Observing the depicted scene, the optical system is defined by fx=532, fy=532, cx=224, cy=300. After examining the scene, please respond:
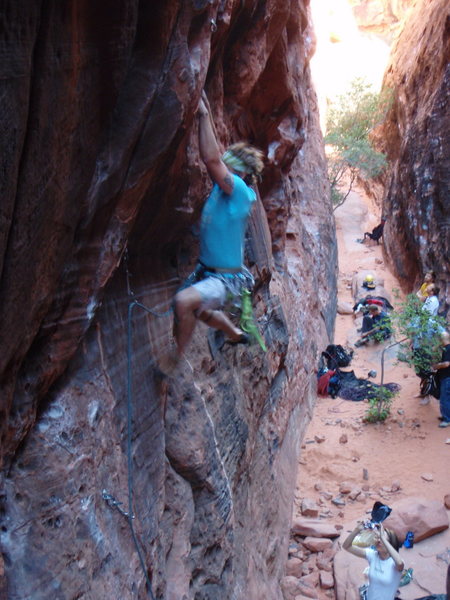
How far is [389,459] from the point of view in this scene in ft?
32.2

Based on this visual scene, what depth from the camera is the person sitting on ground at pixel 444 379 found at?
10.3 m

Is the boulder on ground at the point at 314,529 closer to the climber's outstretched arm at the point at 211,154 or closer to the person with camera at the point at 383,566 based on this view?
the person with camera at the point at 383,566

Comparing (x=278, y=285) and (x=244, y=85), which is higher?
(x=244, y=85)

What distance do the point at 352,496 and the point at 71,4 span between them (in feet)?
27.2

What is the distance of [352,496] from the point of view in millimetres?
8680

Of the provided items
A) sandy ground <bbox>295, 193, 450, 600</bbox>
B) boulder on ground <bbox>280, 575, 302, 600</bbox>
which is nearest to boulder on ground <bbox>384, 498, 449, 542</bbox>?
sandy ground <bbox>295, 193, 450, 600</bbox>

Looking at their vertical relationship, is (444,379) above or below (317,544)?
above

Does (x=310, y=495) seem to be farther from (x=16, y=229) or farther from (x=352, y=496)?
(x=16, y=229)

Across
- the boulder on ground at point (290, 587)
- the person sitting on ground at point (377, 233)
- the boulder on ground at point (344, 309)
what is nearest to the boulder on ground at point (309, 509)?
the boulder on ground at point (290, 587)

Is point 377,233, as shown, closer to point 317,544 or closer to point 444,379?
point 444,379

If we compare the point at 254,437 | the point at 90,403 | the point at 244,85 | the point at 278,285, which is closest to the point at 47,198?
the point at 90,403

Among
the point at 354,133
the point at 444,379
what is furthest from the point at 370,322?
the point at 354,133

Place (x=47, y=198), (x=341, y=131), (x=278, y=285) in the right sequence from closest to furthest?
(x=47, y=198)
(x=278, y=285)
(x=341, y=131)

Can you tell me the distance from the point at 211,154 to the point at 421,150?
13416 millimetres
